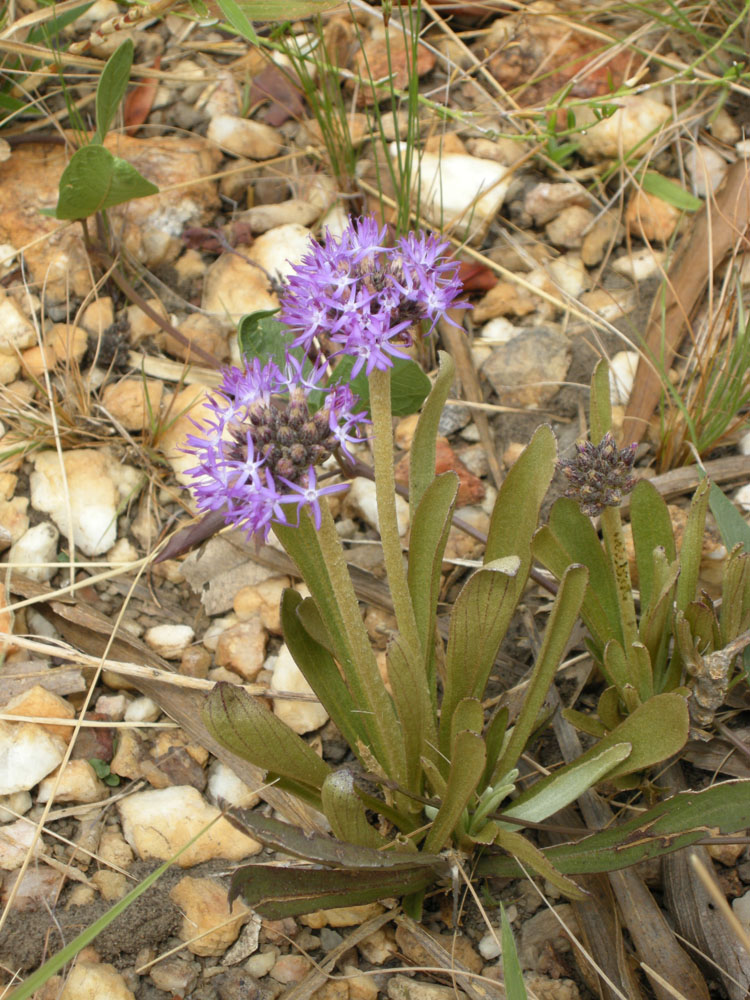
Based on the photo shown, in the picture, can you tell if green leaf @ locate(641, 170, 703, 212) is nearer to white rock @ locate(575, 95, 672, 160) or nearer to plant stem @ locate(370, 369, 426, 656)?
white rock @ locate(575, 95, 672, 160)

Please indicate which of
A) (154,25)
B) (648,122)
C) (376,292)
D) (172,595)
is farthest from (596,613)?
(154,25)

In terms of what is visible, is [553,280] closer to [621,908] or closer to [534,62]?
[534,62]

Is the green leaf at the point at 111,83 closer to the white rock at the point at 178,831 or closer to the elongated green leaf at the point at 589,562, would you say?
the elongated green leaf at the point at 589,562

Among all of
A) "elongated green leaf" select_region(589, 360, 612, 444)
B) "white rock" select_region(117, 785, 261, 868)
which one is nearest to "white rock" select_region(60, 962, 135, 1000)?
"white rock" select_region(117, 785, 261, 868)

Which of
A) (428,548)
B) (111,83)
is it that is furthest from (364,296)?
(111,83)

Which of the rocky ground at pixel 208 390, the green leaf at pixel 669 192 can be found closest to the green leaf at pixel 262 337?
the rocky ground at pixel 208 390

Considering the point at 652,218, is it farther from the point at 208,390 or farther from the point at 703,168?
the point at 208,390
